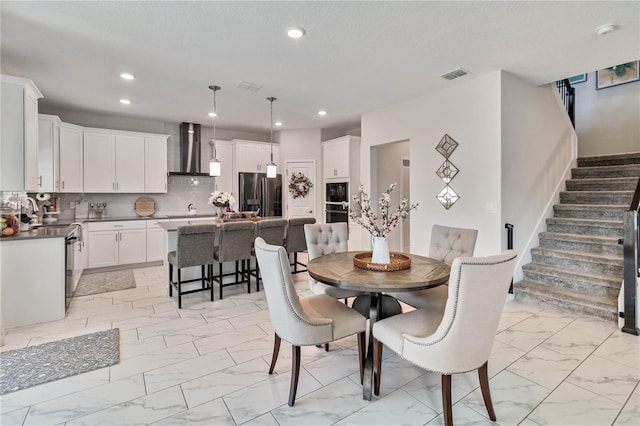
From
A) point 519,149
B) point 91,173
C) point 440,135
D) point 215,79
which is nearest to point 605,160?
point 519,149

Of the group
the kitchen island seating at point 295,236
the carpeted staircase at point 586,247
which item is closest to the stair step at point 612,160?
the carpeted staircase at point 586,247

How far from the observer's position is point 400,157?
6.36 m

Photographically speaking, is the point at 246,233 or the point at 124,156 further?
the point at 124,156

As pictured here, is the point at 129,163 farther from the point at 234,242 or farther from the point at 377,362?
the point at 377,362

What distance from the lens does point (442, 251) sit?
10.1 feet

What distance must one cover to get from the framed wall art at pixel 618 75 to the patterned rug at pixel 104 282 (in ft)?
28.5

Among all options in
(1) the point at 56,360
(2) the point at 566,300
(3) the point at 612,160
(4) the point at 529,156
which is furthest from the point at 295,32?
(3) the point at 612,160

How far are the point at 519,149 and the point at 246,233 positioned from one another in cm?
372

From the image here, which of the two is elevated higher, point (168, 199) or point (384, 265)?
point (168, 199)

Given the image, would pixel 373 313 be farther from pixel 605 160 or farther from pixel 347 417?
pixel 605 160

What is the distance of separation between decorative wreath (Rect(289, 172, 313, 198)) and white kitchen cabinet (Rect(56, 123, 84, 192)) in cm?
384

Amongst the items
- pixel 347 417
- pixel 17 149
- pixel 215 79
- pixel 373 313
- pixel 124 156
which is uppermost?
pixel 215 79

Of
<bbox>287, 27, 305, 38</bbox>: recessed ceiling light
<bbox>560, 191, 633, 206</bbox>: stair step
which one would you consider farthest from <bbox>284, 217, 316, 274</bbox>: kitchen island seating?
<bbox>560, 191, 633, 206</bbox>: stair step

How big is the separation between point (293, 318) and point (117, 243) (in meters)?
4.93
